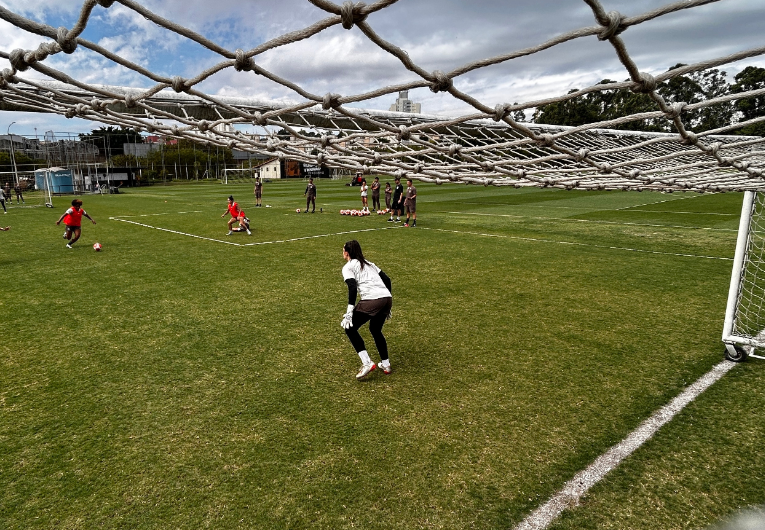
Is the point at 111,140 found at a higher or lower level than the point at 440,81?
higher

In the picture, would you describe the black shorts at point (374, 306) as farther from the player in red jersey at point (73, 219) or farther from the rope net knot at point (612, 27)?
the player in red jersey at point (73, 219)

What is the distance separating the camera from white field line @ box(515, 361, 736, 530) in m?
3.36

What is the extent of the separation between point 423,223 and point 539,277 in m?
9.41

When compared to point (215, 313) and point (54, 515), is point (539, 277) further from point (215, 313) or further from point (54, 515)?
point (54, 515)

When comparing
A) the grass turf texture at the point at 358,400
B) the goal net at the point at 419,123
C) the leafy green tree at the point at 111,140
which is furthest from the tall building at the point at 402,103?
the leafy green tree at the point at 111,140

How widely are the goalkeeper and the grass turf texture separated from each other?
29 centimetres

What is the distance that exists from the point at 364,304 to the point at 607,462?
284 cm

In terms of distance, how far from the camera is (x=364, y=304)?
5.48m

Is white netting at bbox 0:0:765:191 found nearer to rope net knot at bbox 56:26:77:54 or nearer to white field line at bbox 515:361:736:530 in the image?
rope net knot at bbox 56:26:77:54

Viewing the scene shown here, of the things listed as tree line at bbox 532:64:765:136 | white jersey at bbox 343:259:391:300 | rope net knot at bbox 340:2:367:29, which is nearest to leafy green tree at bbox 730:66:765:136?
tree line at bbox 532:64:765:136

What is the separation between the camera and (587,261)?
1165 cm

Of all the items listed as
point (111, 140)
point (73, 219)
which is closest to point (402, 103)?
point (73, 219)

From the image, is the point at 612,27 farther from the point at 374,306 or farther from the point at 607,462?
the point at 374,306

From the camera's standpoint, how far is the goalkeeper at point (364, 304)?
544 cm
